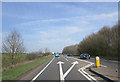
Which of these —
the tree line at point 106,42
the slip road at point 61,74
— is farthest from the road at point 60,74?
the tree line at point 106,42

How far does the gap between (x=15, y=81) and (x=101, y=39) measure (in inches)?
1531

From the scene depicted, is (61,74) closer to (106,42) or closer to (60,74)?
(60,74)

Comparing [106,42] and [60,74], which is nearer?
[60,74]

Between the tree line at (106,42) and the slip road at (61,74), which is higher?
the tree line at (106,42)

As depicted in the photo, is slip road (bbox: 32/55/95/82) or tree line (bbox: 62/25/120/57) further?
tree line (bbox: 62/25/120/57)

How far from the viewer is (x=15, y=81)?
859 centimetres

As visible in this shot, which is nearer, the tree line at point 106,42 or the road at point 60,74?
the road at point 60,74

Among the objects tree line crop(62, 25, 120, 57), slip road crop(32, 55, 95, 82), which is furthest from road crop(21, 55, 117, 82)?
tree line crop(62, 25, 120, 57)

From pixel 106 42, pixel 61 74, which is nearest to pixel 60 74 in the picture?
pixel 61 74

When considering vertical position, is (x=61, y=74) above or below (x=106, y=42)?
below

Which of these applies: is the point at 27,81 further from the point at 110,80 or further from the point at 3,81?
the point at 110,80

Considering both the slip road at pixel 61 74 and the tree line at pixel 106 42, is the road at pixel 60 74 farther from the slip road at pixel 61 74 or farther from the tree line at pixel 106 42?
the tree line at pixel 106 42

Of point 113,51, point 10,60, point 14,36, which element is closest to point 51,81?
point 10,60

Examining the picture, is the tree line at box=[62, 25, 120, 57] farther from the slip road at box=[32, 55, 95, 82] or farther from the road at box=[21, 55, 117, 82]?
the slip road at box=[32, 55, 95, 82]
